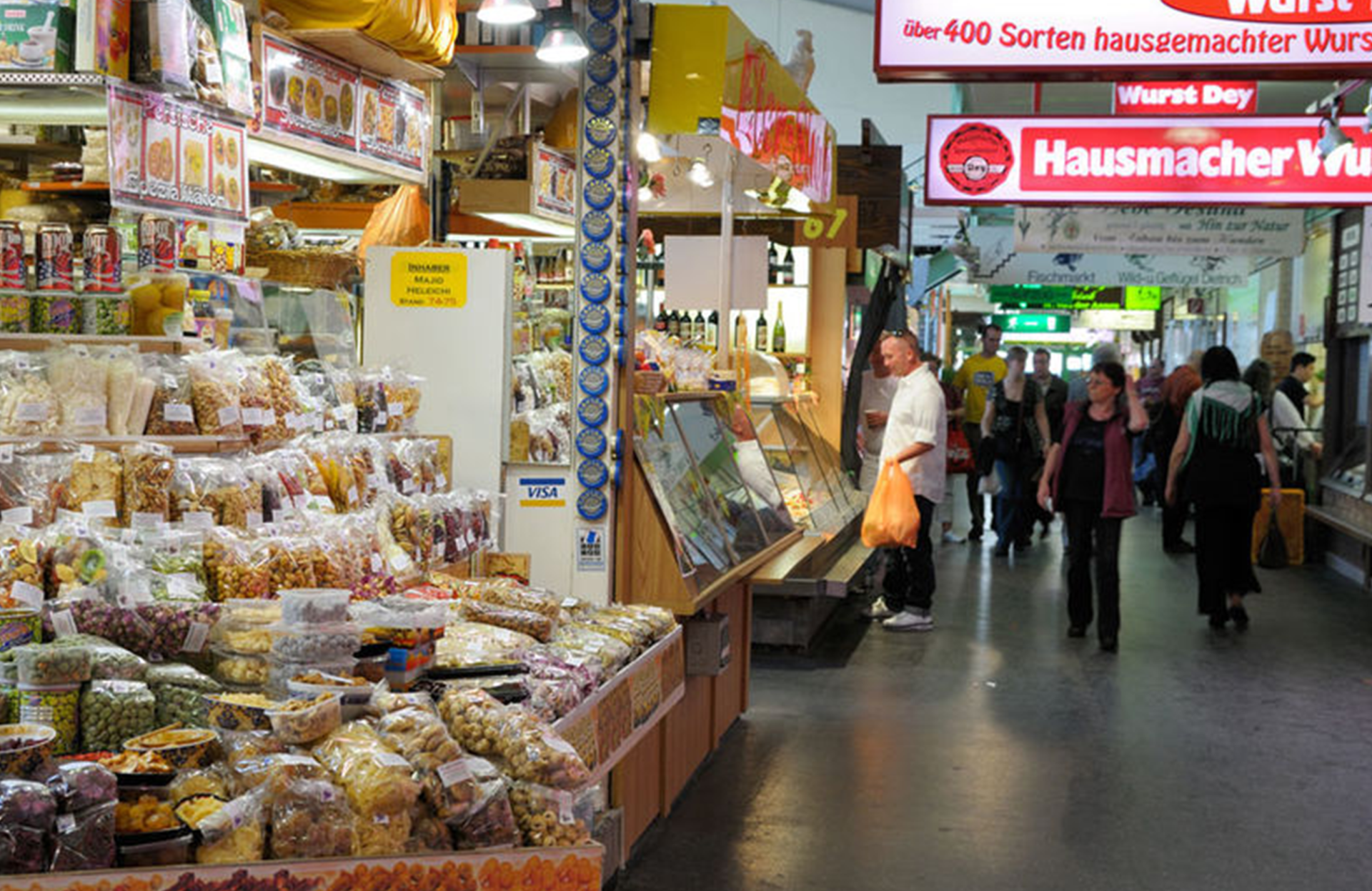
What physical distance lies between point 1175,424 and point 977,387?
2098mm

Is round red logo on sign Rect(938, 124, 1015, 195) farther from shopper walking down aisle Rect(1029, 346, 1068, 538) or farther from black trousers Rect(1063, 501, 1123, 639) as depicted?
shopper walking down aisle Rect(1029, 346, 1068, 538)

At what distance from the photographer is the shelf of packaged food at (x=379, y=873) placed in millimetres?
2104

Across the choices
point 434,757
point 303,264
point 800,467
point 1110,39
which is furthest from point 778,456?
point 434,757

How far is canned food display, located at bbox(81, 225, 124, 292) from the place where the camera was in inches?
164

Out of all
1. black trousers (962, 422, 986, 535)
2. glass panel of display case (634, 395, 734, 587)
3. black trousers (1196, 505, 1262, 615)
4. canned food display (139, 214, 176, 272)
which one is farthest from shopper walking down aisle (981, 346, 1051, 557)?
canned food display (139, 214, 176, 272)

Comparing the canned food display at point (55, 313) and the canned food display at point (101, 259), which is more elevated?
the canned food display at point (101, 259)

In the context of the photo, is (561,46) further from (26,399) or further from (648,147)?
(648,147)

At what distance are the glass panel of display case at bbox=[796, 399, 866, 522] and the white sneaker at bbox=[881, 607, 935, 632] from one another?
0.83 metres

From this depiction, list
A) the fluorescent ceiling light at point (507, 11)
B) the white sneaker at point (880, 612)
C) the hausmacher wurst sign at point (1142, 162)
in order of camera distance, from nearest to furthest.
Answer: the fluorescent ceiling light at point (507, 11) < the hausmacher wurst sign at point (1142, 162) < the white sneaker at point (880, 612)

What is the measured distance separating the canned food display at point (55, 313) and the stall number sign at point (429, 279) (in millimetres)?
1747

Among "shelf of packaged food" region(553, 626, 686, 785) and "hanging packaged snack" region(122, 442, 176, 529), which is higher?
"hanging packaged snack" region(122, 442, 176, 529)

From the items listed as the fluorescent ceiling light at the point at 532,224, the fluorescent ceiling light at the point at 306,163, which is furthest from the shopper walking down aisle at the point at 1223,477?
the fluorescent ceiling light at the point at 306,163

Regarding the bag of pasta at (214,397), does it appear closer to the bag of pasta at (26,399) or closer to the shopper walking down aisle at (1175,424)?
the bag of pasta at (26,399)

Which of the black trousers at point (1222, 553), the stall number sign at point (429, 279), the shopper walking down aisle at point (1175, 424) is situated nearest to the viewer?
the stall number sign at point (429, 279)
